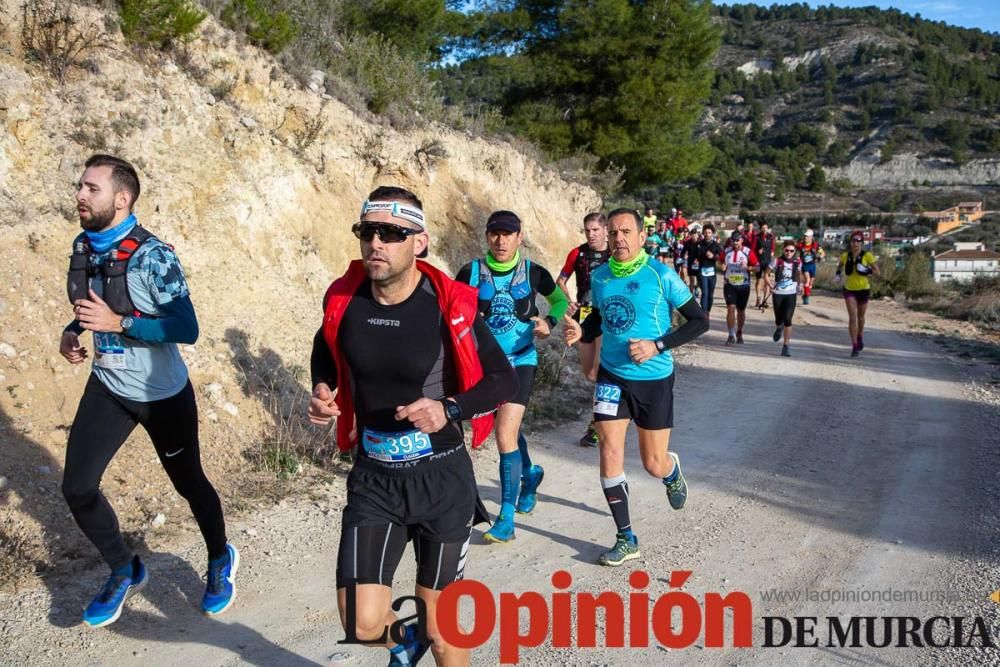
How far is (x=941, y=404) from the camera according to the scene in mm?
9961

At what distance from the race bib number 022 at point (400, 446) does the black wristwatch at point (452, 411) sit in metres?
0.22

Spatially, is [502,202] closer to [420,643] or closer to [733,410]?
[733,410]

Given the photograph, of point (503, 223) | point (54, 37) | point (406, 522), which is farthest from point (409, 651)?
point (54, 37)

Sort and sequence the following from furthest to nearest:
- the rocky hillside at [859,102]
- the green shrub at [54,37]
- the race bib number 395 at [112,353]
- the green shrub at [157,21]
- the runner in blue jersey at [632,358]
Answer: the rocky hillside at [859,102], the green shrub at [157,21], the green shrub at [54,37], the runner in blue jersey at [632,358], the race bib number 395 at [112,353]

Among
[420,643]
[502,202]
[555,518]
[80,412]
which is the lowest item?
[555,518]

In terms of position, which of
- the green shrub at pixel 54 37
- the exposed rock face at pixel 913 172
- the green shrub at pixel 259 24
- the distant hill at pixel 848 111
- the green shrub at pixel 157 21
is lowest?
the green shrub at pixel 54 37

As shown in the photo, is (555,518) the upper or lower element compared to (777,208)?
lower

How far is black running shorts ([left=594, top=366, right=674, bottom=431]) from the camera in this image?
5.44 metres

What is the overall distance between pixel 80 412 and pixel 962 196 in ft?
290

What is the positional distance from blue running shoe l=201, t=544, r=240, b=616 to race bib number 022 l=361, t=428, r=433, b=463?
180 centimetres

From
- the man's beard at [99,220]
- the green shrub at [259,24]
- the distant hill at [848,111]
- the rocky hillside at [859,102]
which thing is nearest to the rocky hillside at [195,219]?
the green shrub at [259,24]

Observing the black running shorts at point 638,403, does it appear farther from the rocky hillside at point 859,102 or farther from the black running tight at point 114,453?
the rocky hillside at point 859,102

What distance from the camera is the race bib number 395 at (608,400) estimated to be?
543cm

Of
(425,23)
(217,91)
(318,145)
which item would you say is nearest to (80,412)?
(217,91)
